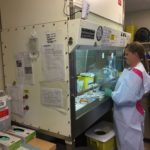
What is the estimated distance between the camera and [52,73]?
1.43m

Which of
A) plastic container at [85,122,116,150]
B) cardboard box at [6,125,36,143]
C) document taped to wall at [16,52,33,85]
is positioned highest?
A: document taped to wall at [16,52,33,85]

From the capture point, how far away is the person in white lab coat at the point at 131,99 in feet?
6.23

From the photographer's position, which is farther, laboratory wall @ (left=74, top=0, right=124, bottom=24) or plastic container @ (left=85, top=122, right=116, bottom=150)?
plastic container @ (left=85, top=122, right=116, bottom=150)

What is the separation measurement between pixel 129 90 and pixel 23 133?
1049 millimetres

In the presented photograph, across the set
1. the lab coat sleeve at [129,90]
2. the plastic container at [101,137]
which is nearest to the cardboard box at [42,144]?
the plastic container at [101,137]

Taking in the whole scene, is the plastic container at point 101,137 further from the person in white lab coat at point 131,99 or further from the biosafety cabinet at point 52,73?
the biosafety cabinet at point 52,73

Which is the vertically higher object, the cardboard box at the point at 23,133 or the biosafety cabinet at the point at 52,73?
the biosafety cabinet at the point at 52,73

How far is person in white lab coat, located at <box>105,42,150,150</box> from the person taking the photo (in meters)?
1.90

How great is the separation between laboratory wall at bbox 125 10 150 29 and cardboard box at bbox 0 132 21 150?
3472mm

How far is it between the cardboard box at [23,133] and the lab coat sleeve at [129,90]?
0.90m

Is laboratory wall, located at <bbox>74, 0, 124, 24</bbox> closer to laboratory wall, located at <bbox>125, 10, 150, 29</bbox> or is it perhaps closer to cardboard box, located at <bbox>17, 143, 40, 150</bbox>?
cardboard box, located at <bbox>17, 143, 40, 150</bbox>

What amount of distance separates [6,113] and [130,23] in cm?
338

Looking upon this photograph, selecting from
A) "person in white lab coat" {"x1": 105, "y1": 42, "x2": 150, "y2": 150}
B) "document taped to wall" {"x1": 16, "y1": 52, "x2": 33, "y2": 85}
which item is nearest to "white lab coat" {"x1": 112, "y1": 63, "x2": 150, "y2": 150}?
"person in white lab coat" {"x1": 105, "y1": 42, "x2": 150, "y2": 150}

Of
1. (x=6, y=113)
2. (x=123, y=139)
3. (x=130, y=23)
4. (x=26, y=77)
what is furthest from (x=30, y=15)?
(x=130, y=23)
